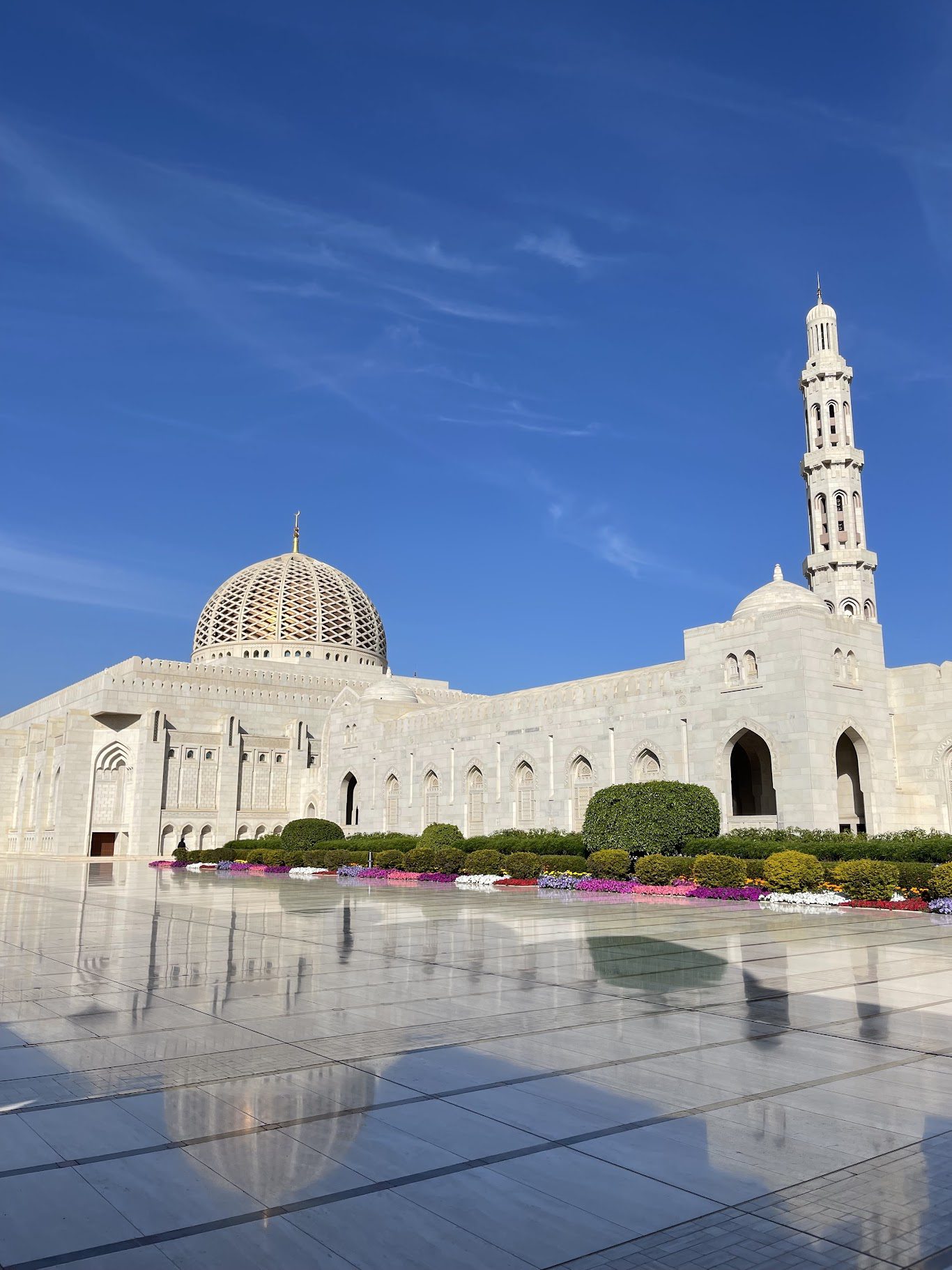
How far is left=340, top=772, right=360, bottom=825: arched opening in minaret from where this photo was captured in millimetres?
41531

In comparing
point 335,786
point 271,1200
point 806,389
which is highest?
point 806,389

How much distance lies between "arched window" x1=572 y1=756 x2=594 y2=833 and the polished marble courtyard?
64.9 feet

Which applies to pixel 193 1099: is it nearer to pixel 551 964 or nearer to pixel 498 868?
pixel 551 964

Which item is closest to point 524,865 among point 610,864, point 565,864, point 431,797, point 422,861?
point 565,864

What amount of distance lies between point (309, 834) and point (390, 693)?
31.6 ft

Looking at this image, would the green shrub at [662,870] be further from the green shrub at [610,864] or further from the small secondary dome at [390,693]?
the small secondary dome at [390,693]

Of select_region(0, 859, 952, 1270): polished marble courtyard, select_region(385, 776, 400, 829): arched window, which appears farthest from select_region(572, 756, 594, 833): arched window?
select_region(0, 859, 952, 1270): polished marble courtyard

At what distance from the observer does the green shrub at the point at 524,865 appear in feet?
76.5

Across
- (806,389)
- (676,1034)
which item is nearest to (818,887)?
(676,1034)

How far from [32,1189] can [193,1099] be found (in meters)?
1.25

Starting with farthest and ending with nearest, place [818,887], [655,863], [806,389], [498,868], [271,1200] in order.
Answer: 1. [806,389]
2. [498,868]
3. [655,863]
4. [818,887]
5. [271,1200]

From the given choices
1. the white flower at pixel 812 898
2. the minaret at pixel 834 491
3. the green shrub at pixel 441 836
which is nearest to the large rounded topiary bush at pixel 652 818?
the white flower at pixel 812 898

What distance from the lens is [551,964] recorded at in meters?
9.92

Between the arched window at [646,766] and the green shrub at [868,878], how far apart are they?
10939 millimetres
